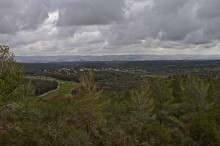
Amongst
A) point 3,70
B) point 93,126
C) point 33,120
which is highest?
point 3,70

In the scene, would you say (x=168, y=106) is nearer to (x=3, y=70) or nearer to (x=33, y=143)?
(x=33, y=143)

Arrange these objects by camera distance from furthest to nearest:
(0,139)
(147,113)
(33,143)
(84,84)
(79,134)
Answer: (84,84), (147,113), (33,143), (79,134), (0,139)

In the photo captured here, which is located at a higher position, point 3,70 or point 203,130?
point 3,70

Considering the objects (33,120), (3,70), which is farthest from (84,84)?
(3,70)

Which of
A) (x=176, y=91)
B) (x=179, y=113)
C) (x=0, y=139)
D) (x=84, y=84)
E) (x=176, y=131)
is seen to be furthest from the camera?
(x=176, y=91)

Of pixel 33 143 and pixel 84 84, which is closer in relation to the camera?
pixel 33 143

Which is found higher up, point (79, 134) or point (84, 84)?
point (84, 84)

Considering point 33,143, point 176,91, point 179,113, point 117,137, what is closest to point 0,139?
point 33,143

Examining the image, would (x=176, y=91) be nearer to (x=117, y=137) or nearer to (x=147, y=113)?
(x=147, y=113)

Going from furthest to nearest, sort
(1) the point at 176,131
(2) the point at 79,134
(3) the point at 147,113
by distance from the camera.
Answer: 1. (3) the point at 147,113
2. (1) the point at 176,131
3. (2) the point at 79,134
